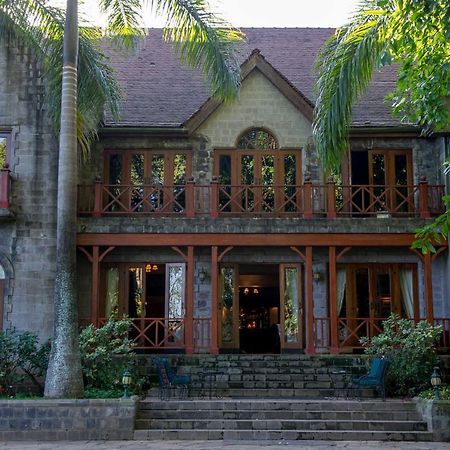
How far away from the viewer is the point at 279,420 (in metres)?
13.3

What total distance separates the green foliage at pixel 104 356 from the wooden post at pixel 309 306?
417cm

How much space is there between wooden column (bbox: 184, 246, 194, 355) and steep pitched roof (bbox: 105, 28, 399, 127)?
3897 mm

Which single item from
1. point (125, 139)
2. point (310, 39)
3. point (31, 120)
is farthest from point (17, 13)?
point (310, 39)

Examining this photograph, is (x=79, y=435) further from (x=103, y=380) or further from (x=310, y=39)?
(x=310, y=39)

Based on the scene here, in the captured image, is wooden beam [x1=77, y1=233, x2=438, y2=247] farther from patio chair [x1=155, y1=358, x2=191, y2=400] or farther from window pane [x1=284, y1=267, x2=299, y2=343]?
patio chair [x1=155, y1=358, x2=191, y2=400]

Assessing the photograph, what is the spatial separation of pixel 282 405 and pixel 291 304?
16.9 ft

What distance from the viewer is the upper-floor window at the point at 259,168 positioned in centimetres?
1944

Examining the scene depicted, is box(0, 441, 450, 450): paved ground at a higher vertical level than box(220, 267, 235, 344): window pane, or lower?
lower

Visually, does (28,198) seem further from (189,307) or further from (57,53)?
(189,307)

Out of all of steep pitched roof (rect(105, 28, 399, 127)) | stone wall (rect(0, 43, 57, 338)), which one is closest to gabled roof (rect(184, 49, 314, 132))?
steep pitched roof (rect(105, 28, 399, 127))

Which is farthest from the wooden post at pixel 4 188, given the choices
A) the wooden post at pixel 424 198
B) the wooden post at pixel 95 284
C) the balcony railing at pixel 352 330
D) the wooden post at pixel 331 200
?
the wooden post at pixel 424 198

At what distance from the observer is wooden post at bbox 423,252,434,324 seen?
1725 centimetres

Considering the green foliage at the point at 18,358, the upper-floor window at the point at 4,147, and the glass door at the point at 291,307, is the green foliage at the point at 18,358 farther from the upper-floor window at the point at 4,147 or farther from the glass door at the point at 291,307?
the glass door at the point at 291,307

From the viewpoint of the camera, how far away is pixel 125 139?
19656 millimetres
